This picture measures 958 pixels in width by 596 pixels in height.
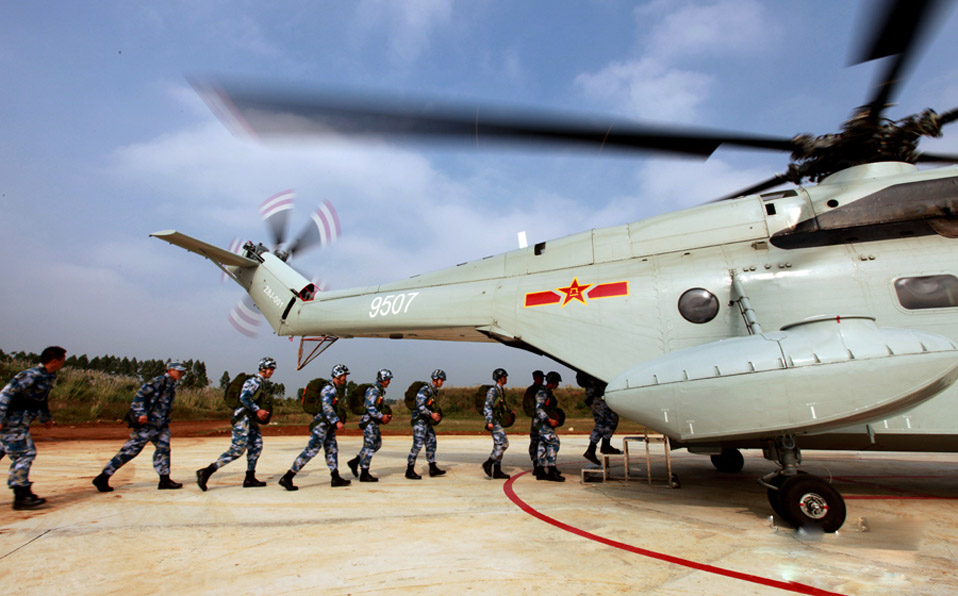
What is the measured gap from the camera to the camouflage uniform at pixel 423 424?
7668mm

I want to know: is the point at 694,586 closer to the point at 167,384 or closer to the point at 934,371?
the point at 934,371

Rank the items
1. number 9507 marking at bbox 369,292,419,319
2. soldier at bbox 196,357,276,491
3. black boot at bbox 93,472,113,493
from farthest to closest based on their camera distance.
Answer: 1. number 9507 marking at bbox 369,292,419,319
2. soldier at bbox 196,357,276,491
3. black boot at bbox 93,472,113,493

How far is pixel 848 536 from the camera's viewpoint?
4102mm

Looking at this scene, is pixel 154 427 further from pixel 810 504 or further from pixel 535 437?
pixel 810 504

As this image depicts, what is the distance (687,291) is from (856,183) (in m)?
2.29

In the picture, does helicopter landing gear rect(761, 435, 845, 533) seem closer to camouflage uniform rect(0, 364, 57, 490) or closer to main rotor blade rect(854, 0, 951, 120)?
main rotor blade rect(854, 0, 951, 120)

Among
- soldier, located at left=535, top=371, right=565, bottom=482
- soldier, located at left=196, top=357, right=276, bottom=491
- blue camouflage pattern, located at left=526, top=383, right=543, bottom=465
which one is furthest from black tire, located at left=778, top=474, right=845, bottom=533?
soldier, located at left=196, top=357, right=276, bottom=491

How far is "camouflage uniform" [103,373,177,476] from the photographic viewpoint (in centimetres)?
607

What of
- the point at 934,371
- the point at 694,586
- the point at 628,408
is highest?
the point at 934,371

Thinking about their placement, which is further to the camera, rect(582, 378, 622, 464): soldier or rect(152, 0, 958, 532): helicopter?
rect(582, 378, 622, 464): soldier

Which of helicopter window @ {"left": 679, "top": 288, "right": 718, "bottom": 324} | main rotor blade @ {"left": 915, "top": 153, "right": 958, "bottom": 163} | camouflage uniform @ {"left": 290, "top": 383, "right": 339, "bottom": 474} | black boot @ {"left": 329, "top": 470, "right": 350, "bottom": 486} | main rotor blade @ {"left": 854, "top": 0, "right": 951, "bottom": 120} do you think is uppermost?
main rotor blade @ {"left": 915, "top": 153, "right": 958, "bottom": 163}

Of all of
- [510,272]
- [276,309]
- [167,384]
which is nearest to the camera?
[167,384]

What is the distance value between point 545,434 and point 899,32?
236 inches

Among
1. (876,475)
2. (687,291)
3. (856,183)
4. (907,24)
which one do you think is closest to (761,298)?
(687,291)
